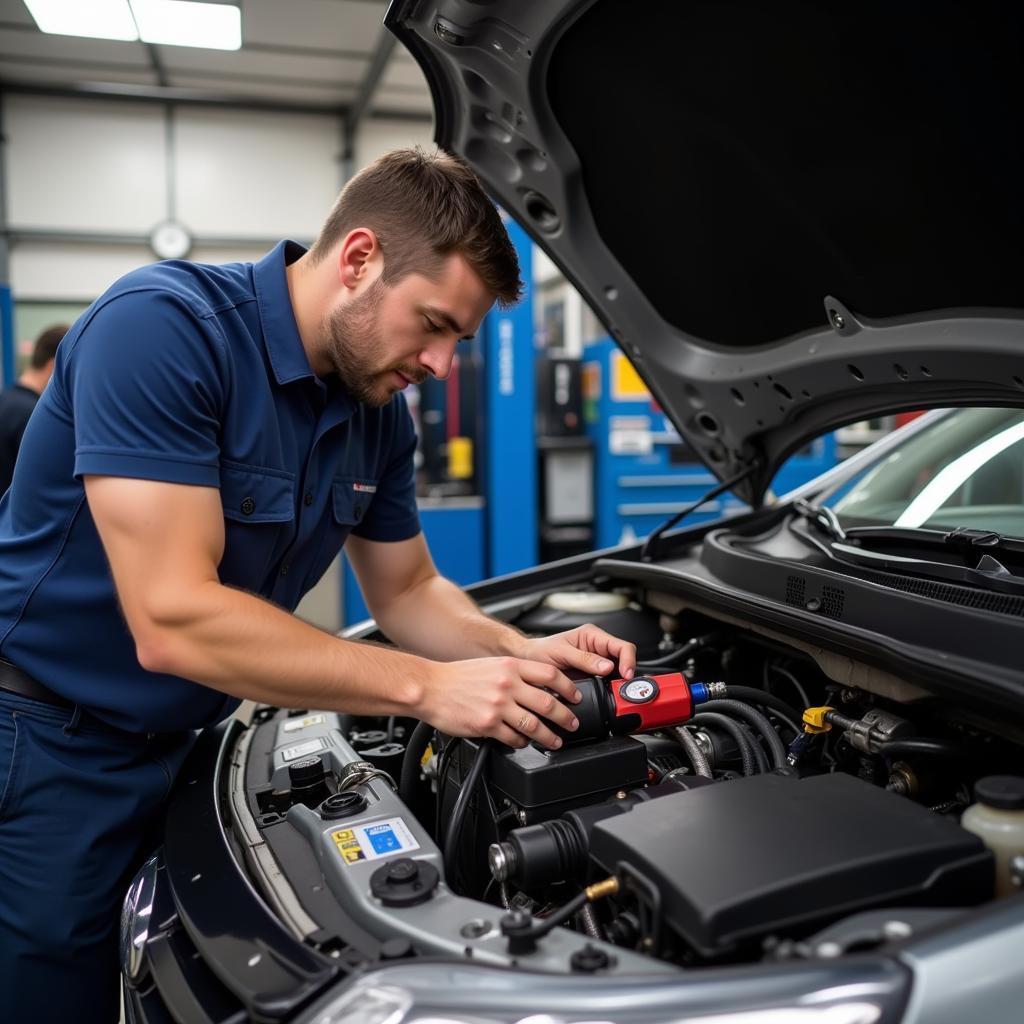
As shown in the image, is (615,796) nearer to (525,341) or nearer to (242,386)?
(242,386)

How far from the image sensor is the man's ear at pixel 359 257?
4.44 ft

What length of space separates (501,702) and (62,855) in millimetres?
733

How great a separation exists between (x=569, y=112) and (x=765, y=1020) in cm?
131

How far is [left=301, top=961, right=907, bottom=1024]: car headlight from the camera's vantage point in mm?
691

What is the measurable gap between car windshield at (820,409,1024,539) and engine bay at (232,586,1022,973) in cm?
38

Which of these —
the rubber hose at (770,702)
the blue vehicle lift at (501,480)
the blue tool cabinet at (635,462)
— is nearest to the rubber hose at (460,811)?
the rubber hose at (770,702)

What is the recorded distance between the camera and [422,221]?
134 centimetres

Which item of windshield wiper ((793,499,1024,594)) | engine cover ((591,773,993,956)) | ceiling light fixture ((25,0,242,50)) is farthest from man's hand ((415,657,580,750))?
ceiling light fixture ((25,0,242,50))

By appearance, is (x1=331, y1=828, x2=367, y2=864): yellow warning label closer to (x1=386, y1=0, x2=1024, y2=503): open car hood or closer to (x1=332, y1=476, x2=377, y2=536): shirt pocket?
(x1=332, y1=476, x2=377, y2=536): shirt pocket

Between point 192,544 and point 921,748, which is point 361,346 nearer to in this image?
point 192,544

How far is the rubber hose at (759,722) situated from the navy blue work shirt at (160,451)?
2.42 ft

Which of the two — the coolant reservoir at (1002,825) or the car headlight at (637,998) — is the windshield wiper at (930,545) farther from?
the car headlight at (637,998)

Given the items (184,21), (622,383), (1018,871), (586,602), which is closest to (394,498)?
(586,602)

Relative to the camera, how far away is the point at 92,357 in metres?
1.15
